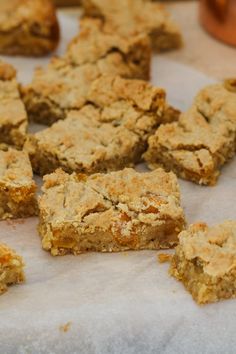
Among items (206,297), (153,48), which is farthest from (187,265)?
(153,48)

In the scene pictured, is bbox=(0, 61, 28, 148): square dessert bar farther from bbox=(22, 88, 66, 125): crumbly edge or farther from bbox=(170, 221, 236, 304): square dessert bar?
bbox=(170, 221, 236, 304): square dessert bar

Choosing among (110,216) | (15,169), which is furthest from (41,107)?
(110,216)

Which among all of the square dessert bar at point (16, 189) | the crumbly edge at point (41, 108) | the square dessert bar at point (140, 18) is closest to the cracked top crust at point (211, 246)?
the square dessert bar at point (16, 189)

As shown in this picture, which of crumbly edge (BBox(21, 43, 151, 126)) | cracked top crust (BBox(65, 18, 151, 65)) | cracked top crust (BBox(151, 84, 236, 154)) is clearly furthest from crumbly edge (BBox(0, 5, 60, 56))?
cracked top crust (BBox(151, 84, 236, 154))

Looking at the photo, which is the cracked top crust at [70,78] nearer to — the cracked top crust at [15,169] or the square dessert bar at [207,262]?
the cracked top crust at [15,169]

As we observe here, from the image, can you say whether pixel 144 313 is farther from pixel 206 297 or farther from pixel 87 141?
pixel 87 141

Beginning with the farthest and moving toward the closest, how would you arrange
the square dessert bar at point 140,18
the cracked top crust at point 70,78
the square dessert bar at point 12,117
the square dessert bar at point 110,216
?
the square dessert bar at point 140,18
the cracked top crust at point 70,78
the square dessert bar at point 12,117
the square dessert bar at point 110,216

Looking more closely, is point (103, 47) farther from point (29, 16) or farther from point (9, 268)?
point (9, 268)
